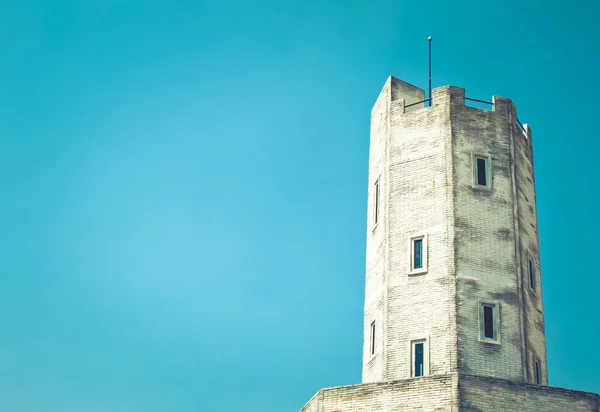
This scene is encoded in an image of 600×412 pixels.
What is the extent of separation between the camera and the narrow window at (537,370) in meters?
44.9

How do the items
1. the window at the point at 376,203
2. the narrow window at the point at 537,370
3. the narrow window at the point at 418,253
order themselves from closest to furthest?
the narrow window at the point at 537,370, the narrow window at the point at 418,253, the window at the point at 376,203

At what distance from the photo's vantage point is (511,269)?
4569 cm

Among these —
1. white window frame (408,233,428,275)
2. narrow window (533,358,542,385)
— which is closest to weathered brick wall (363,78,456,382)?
white window frame (408,233,428,275)

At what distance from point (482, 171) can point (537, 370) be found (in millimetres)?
9201

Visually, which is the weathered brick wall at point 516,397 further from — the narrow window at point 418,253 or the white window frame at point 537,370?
the narrow window at point 418,253

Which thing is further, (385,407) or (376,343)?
(376,343)

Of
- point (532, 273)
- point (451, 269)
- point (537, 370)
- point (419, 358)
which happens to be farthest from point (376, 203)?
point (537, 370)

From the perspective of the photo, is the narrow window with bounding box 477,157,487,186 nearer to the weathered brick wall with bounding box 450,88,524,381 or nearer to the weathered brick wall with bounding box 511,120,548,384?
the weathered brick wall with bounding box 450,88,524,381

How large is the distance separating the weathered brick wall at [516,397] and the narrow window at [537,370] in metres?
3.50

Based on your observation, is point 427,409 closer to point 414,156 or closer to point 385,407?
point 385,407

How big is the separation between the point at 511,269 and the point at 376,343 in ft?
21.9

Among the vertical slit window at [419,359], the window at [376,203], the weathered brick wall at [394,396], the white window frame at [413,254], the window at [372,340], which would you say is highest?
the window at [376,203]

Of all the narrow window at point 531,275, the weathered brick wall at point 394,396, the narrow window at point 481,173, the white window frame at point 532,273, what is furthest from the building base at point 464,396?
the narrow window at point 481,173

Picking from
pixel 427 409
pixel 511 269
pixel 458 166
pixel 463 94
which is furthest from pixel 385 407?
pixel 463 94
